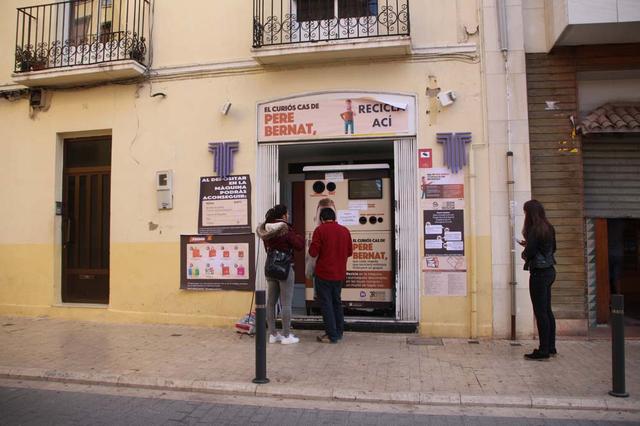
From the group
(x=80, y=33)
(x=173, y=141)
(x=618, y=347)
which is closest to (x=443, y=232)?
(x=618, y=347)

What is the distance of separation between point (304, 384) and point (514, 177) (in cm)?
422

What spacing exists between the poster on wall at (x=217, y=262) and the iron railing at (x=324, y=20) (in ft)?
10.2

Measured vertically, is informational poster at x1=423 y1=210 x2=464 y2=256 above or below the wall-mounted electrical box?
below

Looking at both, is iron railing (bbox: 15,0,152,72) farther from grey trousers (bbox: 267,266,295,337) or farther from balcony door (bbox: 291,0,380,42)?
grey trousers (bbox: 267,266,295,337)

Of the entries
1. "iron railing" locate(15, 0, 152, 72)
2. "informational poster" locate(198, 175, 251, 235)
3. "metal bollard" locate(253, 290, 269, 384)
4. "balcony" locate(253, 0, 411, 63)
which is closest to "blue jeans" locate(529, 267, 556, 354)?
"metal bollard" locate(253, 290, 269, 384)

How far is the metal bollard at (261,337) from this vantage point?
5285 mm

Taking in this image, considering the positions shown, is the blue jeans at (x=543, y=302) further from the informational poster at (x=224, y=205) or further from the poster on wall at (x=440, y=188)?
the informational poster at (x=224, y=205)

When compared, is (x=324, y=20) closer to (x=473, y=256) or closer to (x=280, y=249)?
(x=280, y=249)

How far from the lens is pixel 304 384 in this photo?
540 centimetres

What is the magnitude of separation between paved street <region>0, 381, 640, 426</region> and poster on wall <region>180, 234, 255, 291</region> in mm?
3071

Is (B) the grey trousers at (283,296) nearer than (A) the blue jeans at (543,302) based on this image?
No

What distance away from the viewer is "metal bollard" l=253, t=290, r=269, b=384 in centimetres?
529

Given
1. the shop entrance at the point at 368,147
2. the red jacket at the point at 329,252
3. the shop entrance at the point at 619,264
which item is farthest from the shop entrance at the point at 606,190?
the red jacket at the point at 329,252

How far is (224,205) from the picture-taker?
835 cm
